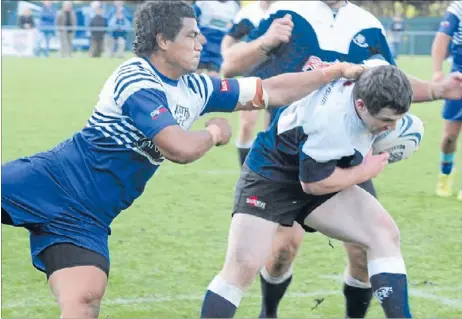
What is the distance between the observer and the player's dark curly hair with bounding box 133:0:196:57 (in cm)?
514

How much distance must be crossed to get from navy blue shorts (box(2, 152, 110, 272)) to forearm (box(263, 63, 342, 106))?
43.5 inches

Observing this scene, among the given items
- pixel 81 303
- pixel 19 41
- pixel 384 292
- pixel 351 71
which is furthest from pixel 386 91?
pixel 19 41

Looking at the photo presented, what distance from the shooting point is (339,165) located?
17.4ft

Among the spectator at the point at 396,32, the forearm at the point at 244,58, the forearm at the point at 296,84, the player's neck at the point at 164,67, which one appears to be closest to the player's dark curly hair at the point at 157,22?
the player's neck at the point at 164,67

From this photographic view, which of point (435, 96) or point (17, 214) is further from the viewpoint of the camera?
point (435, 96)

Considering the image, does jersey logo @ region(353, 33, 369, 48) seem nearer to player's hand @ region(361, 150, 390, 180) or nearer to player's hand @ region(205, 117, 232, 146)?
player's hand @ region(361, 150, 390, 180)

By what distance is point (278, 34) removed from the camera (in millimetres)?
6062

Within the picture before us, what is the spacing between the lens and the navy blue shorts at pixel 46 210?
499 centimetres

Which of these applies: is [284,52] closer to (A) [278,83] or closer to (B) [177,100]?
(A) [278,83]

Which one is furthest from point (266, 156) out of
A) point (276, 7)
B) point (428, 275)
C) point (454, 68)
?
point (454, 68)

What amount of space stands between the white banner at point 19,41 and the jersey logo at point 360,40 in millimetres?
34473

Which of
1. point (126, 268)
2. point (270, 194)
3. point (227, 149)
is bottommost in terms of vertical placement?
point (227, 149)

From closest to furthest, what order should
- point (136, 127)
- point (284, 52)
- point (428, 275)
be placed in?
point (136, 127), point (284, 52), point (428, 275)

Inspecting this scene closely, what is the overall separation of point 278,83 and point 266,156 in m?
0.37
